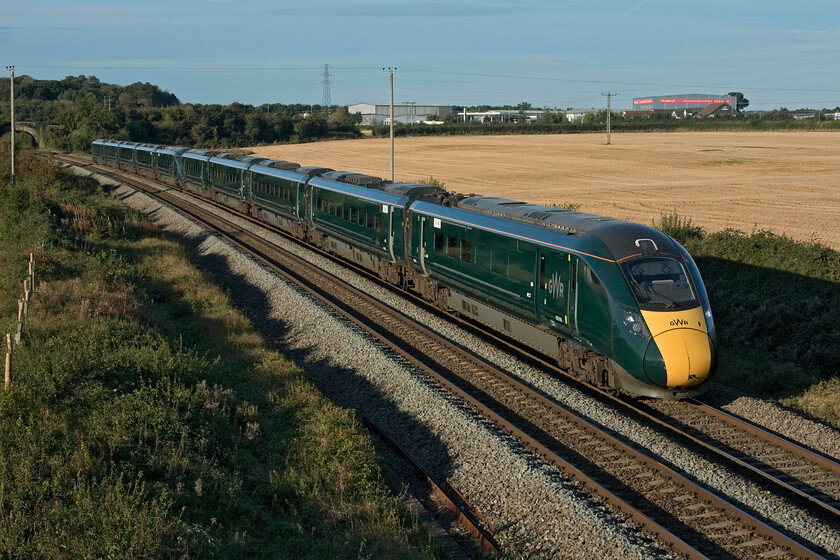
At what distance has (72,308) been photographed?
17.3 m

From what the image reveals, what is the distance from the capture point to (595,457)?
11.7m

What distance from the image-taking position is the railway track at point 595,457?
30.5 ft

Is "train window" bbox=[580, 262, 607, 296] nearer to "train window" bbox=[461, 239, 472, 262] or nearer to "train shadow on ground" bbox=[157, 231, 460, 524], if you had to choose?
"train shadow on ground" bbox=[157, 231, 460, 524]

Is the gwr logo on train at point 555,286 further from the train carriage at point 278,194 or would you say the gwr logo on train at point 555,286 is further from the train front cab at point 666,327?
the train carriage at point 278,194

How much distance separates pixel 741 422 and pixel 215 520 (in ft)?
28.6

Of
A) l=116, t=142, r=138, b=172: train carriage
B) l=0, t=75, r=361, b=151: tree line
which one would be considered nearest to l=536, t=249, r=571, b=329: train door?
l=116, t=142, r=138, b=172: train carriage

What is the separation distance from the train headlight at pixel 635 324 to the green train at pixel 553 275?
0.02 meters

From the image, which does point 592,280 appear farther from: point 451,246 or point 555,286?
point 451,246

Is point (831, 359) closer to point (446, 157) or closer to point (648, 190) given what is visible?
point (648, 190)

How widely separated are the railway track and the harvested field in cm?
1699

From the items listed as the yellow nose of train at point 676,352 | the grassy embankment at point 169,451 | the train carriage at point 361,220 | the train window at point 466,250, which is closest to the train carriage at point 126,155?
the train carriage at point 361,220

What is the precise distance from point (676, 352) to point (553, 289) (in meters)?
2.92

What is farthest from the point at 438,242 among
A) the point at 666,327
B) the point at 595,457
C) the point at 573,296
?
the point at 595,457

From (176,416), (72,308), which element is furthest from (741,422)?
(72,308)
